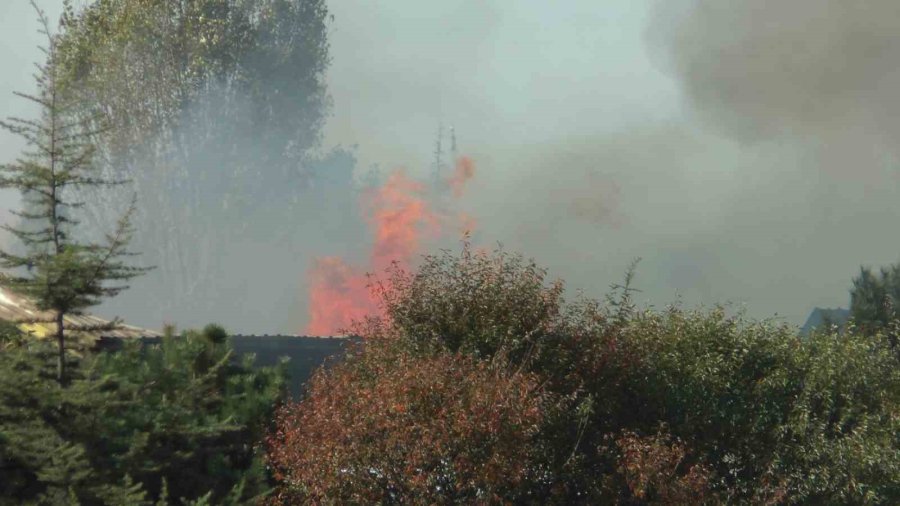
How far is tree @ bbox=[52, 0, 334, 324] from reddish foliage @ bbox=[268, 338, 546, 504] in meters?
38.2

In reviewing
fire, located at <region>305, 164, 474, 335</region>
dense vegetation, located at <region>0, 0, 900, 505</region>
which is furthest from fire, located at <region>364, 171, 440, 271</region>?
dense vegetation, located at <region>0, 0, 900, 505</region>

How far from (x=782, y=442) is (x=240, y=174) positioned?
3753 centimetres

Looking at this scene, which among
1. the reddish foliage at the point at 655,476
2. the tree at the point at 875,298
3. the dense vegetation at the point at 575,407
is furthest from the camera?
the tree at the point at 875,298

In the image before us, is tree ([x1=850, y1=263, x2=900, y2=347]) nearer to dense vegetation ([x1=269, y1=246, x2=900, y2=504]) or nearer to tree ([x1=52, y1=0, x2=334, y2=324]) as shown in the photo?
dense vegetation ([x1=269, y1=246, x2=900, y2=504])

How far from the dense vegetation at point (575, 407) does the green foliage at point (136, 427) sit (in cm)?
88

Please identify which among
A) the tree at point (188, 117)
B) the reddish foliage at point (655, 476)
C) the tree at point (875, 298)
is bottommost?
the reddish foliage at point (655, 476)

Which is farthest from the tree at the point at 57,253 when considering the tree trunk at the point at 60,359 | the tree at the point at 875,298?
the tree at the point at 875,298

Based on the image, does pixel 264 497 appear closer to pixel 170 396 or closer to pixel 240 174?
pixel 170 396

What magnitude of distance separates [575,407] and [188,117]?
37902mm

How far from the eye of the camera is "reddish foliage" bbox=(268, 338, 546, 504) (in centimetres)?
1584

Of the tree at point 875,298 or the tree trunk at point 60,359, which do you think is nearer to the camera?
the tree trunk at point 60,359

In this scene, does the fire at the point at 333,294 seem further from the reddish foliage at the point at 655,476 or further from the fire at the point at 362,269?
the reddish foliage at the point at 655,476

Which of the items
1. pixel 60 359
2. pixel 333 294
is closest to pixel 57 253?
pixel 60 359

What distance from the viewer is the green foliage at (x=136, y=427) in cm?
1633
